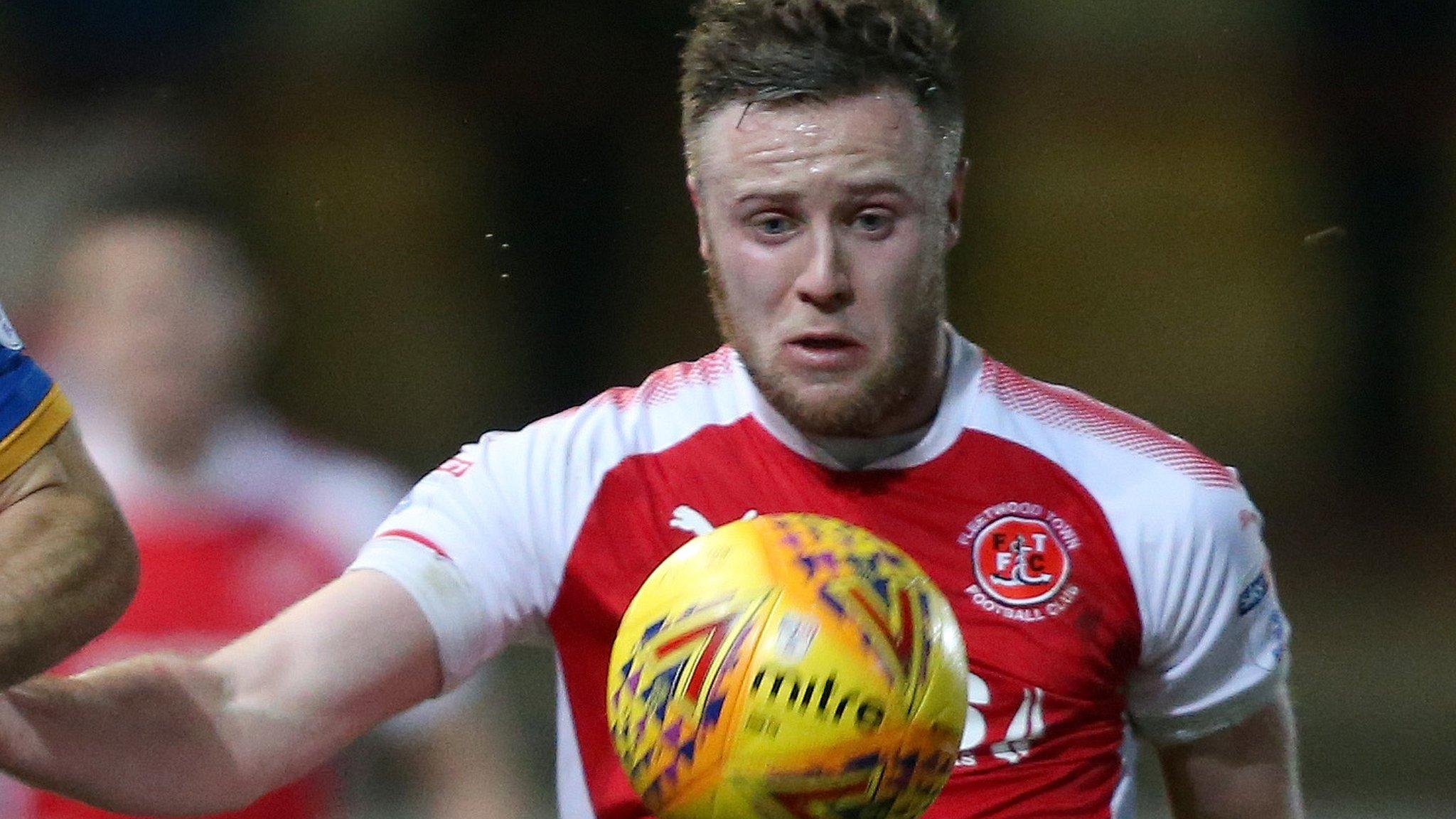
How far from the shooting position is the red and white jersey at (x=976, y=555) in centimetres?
234

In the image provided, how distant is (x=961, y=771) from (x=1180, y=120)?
3.27m

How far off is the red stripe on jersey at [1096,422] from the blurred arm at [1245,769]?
12.1 inches

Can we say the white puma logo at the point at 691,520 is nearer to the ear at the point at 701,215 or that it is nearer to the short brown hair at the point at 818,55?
the ear at the point at 701,215

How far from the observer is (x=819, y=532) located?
199 cm

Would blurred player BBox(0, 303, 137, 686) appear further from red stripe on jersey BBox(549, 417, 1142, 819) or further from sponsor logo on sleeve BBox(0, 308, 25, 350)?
red stripe on jersey BBox(549, 417, 1142, 819)

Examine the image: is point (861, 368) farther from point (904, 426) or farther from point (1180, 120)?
point (1180, 120)

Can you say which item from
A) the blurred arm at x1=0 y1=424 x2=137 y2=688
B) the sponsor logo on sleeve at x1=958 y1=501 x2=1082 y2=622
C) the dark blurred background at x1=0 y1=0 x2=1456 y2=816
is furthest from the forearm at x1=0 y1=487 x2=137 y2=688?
the dark blurred background at x1=0 y1=0 x2=1456 y2=816

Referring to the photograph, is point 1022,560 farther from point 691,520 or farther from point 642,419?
point 642,419

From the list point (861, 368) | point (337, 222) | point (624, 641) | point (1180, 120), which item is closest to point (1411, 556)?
point (1180, 120)

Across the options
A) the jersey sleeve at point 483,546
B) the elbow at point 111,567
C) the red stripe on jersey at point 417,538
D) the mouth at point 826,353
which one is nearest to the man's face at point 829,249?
the mouth at point 826,353

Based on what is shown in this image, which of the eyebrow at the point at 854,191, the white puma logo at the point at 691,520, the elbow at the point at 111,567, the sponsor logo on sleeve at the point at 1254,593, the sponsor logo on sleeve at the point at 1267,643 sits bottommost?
the sponsor logo on sleeve at the point at 1267,643

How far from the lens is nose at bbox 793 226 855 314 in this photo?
2.26m

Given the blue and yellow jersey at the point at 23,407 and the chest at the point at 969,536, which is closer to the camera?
the blue and yellow jersey at the point at 23,407

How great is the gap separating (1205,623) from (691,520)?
63cm
